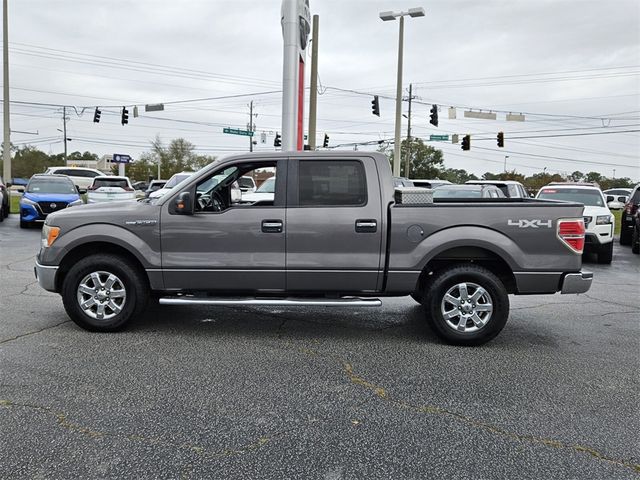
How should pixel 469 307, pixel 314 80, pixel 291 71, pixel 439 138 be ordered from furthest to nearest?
pixel 439 138
pixel 314 80
pixel 291 71
pixel 469 307

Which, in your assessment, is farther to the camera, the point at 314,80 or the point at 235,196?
the point at 314,80

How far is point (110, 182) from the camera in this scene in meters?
21.4

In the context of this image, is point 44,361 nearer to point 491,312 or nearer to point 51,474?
point 51,474

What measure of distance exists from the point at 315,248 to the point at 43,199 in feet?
44.1

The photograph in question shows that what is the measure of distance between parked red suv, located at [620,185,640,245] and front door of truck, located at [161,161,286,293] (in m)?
12.8

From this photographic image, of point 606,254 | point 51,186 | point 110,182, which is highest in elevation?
point 110,182

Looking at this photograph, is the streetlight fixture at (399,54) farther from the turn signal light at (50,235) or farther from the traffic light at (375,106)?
the turn signal light at (50,235)

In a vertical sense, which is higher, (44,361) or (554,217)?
(554,217)

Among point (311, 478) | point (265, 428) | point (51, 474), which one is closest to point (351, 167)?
point (265, 428)

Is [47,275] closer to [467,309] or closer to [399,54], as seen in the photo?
[467,309]

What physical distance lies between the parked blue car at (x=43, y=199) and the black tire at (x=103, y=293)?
433 inches

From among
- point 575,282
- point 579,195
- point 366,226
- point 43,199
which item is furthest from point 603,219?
point 43,199

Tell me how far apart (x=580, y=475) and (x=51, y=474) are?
9.63 ft

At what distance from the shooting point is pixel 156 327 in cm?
584
